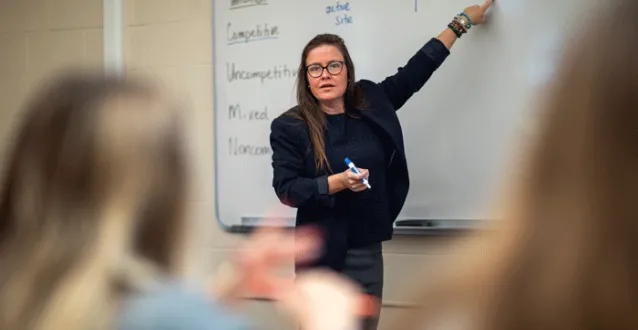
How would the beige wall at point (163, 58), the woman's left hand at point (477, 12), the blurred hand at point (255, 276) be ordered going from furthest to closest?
the beige wall at point (163, 58) → the woman's left hand at point (477, 12) → the blurred hand at point (255, 276)

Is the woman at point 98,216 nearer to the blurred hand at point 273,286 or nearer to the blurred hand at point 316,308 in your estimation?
the blurred hand at point 273,286

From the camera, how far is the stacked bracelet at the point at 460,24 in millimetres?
2188

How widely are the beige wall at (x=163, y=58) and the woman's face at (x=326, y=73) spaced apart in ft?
2.44

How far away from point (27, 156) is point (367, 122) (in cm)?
123

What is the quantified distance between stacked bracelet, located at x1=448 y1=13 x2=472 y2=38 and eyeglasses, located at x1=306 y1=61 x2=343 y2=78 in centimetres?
44

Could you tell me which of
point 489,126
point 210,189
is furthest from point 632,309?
point 210,189

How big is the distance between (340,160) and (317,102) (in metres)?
0.20

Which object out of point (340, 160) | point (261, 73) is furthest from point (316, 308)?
point (261, 73)

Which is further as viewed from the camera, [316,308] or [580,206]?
[316,308]

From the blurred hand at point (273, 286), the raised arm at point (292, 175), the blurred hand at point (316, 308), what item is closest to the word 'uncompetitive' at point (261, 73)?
the raised arm at point (292, 175)

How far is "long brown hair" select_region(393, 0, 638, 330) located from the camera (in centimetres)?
56

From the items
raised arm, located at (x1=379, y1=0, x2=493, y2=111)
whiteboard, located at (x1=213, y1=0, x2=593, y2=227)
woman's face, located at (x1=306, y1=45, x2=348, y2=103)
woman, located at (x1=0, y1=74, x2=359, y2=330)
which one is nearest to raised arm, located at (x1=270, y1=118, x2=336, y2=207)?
woman's face, located at (x1=306, y1=45, x2=348, y2=103)

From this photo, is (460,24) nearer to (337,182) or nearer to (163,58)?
(337,182)

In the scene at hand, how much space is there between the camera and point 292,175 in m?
1.89
